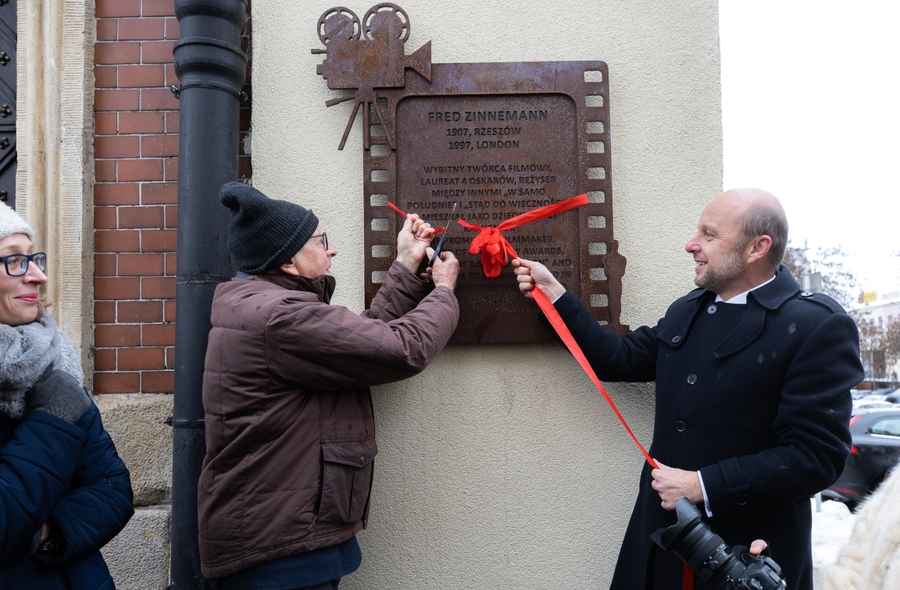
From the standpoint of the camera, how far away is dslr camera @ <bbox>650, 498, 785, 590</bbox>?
1.69 m

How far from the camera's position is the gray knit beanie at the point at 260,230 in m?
2.04

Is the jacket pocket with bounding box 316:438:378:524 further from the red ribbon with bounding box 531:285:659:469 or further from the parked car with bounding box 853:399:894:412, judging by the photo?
the parked car with bounding box 853:399:894:412

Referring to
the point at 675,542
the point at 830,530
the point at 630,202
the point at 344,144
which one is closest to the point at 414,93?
the point at 344,144

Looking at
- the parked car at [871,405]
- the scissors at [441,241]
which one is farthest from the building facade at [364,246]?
the parked car at [871,405]

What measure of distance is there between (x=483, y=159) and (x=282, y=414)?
4.25ft

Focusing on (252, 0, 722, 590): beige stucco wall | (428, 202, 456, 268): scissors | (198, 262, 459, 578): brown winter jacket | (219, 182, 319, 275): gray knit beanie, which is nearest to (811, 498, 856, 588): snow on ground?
(252, 0, 722, 590): beige stucco wall

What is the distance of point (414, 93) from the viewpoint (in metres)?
2.61

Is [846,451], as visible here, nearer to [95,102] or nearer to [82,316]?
[82,316]

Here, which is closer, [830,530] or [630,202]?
[630,202]

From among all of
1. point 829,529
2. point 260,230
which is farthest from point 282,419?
point 829,529

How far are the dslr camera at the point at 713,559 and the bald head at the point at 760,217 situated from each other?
89 centimetres

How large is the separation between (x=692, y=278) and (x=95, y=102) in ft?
8.76

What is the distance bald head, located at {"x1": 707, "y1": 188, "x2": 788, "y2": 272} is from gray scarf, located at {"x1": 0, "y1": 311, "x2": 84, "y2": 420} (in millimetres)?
2121

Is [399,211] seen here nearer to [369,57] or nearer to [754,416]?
[369,57]
